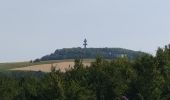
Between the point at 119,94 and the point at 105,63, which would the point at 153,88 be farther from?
the point at 105,63

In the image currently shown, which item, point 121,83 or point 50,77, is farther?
point 121,83

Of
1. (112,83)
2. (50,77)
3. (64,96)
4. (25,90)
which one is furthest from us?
(25,90)

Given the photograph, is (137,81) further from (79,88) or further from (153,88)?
(79,88)

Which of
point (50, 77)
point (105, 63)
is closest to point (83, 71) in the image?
point (105, 63)

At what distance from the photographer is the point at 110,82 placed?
6050 cm

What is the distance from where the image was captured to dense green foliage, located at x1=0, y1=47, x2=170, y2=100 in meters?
54.7

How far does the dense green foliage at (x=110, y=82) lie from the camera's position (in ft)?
179

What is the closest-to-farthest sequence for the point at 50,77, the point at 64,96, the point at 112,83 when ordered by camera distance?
the point at 64,96
the point at 50,77
the point at 112,83

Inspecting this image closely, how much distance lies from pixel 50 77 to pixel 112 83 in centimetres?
712

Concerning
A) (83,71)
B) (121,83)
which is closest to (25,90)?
(83,71)

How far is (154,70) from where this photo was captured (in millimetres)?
60844

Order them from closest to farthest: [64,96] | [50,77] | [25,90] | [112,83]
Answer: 1. [64,96]
2. [50,77]
3. [112,83]
4. [25,90]

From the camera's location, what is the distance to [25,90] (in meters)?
64.8

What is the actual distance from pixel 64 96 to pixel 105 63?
13829 millimetres
